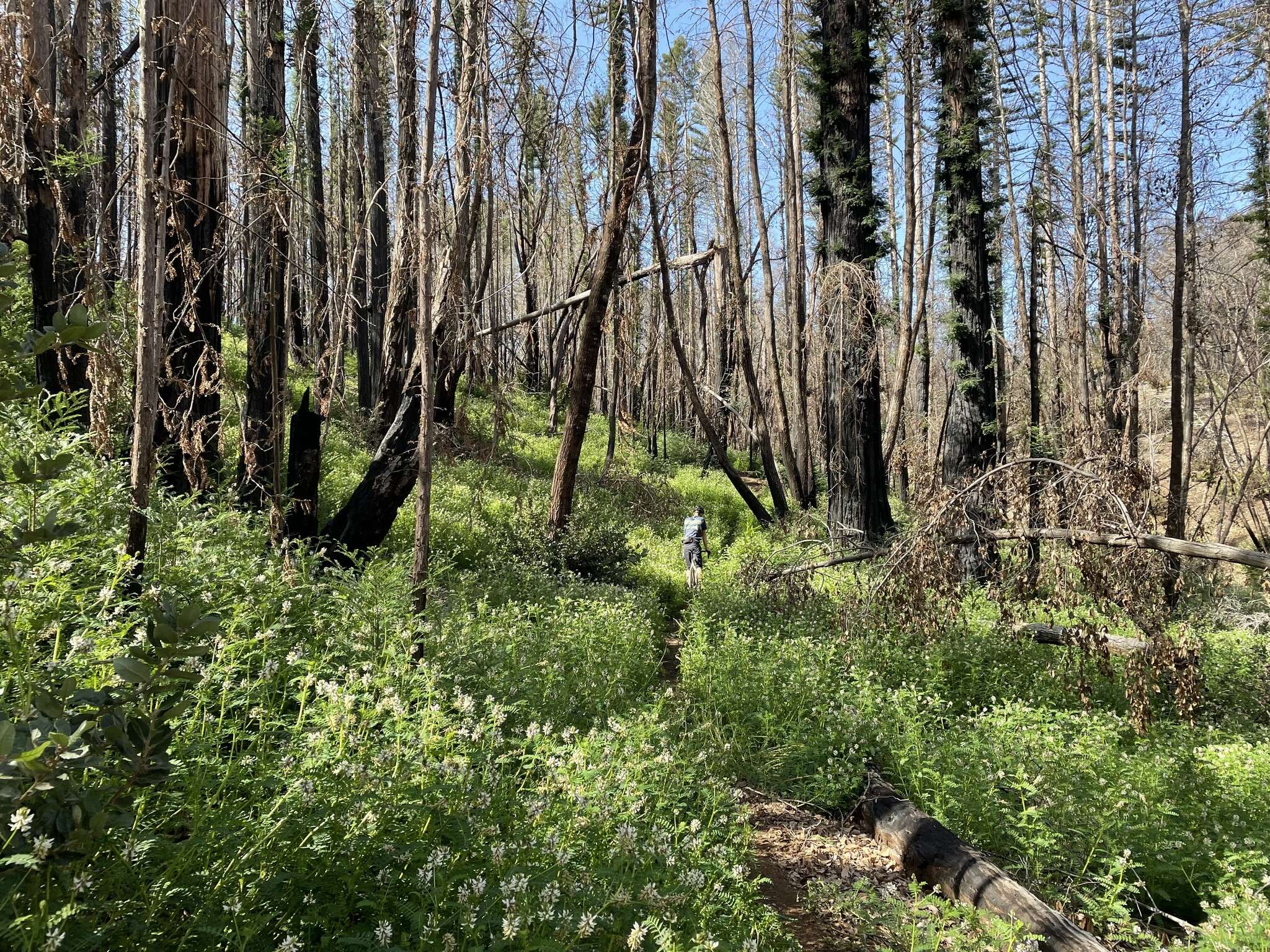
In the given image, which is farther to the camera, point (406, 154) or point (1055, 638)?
point (1055, 638)

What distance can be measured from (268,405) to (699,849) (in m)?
5.23

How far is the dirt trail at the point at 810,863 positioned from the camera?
3635mm

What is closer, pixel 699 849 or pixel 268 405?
pixel 699 849

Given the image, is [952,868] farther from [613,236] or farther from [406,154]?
[613,236]

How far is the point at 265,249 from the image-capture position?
5.22 m

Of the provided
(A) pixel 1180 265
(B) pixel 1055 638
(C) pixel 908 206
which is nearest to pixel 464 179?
(B) pixel 1055 638

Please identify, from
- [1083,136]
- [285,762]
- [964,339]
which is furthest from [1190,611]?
[1083,136]

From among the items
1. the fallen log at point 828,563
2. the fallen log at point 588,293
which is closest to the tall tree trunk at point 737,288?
the fallen log at point 588,293

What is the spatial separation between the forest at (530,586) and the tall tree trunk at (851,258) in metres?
0.06

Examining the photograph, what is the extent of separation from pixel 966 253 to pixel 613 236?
16.1 feet

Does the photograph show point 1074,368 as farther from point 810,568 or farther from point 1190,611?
point 810,568

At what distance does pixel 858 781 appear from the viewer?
186 inches

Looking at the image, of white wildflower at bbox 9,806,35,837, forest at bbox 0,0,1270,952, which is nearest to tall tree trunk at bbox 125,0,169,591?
forest at bbox 0,0,1270,952

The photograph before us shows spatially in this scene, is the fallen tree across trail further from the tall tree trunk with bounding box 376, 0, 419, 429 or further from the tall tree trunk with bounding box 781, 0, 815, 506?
the tall tree trunk with bounding box 781, 0, 815, 506
